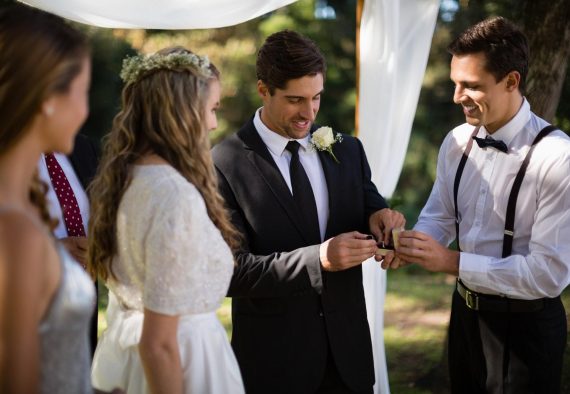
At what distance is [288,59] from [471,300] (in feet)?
4.30

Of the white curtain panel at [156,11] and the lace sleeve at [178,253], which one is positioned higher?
the white curtain panel at [156,11]

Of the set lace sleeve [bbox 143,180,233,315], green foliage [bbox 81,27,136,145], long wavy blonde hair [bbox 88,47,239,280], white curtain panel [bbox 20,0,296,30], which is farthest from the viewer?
green foliage [bbox 81,27,136,145]

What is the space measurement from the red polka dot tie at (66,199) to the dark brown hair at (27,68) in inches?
60.9

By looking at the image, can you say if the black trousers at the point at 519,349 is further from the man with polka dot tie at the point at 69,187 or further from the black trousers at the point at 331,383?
the man with polka dot tie at the point at 69,187

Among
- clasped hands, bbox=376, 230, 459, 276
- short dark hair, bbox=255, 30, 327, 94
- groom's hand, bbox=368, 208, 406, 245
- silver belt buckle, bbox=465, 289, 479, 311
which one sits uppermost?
short dark hair, bbox=255, 30, 327, 94

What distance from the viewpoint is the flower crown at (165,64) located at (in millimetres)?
2066

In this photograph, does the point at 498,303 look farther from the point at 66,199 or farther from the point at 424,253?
the point at 66,199

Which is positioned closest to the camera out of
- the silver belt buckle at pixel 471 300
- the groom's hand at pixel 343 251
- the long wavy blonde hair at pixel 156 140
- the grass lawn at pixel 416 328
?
the long wavy blonde hair at pixel 156 140

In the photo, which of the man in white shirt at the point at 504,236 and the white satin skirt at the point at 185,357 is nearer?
the white satin skirt at the point at 185,357

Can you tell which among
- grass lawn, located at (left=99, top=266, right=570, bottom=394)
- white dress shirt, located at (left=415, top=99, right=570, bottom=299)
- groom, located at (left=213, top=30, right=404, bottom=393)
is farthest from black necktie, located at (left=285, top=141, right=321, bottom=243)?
grass lawn, located at (left=99, top=266, right=570, bottom=394)

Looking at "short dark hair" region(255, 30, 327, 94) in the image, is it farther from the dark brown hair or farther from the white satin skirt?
the dark brown hair

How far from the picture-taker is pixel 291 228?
9.14ft

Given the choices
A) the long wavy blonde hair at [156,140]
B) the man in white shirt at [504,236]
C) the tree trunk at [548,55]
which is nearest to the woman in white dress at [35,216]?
the long wavy blonde hair at [156,140]

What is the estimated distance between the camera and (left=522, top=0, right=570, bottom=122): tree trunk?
4082 mm
